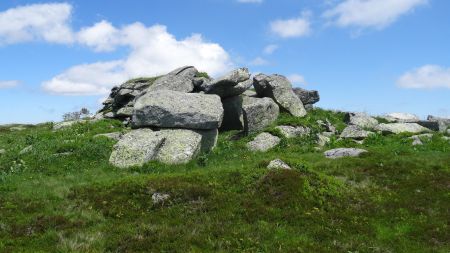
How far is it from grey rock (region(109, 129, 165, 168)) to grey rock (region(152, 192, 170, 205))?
8.23 metres

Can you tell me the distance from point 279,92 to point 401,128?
11868mm

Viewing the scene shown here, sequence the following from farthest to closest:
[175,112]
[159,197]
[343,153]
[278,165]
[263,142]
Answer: [263,142], [175,112], [343,153], [278,165], [159,197]

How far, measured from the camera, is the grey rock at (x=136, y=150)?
29.4 m

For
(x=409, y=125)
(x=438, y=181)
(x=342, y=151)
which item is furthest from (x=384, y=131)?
(x=438, y=181)

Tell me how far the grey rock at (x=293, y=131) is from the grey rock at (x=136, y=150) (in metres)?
11.3

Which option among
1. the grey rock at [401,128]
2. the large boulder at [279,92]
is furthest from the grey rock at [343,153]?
the large boulder at [279,92]

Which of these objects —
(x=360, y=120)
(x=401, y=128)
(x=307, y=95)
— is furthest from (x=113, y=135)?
(x=401, y=128)

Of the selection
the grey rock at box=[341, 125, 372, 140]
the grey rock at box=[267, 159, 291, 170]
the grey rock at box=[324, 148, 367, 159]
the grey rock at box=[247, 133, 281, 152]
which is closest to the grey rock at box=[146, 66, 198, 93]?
the grey rock at box=[247, 133, 281, 152]

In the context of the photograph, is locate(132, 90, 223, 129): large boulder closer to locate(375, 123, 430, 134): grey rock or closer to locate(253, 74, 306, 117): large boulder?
locate(253, 74, 306, 117): large boulder

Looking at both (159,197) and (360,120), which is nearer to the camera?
(159,197)

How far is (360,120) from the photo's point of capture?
46969mm

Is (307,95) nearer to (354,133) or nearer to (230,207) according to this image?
(354,133)

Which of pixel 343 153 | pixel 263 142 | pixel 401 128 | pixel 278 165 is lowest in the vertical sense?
pixel 278 165

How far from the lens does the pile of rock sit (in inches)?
1198
